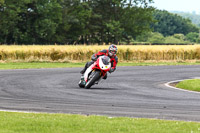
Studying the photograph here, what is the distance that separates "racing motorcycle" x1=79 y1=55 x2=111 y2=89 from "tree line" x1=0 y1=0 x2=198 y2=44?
159ft

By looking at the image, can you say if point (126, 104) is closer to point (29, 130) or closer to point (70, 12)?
point (29, 130)

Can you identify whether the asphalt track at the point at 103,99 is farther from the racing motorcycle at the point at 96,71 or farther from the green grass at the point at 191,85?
the green grass at the point at 191,85

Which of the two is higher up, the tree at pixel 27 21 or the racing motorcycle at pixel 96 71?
the tree at pixel 27 21

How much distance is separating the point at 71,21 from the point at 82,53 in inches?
1524

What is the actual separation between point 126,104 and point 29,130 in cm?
486

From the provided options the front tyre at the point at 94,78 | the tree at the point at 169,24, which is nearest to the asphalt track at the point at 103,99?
the front tyre at the point at 94,78

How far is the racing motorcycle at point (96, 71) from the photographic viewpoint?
1730cm

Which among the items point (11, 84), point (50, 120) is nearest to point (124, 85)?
point (11, 84)

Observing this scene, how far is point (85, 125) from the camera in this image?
368 inches

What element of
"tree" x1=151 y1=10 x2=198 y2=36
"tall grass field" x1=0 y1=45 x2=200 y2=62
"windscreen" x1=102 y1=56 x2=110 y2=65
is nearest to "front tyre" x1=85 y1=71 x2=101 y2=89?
"windscreen" x1=102 y1=56 x2=110 y2=65

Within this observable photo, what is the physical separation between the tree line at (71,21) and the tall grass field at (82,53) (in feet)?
96.4

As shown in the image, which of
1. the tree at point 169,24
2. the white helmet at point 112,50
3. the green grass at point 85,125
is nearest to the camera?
the green grass at point 85,125

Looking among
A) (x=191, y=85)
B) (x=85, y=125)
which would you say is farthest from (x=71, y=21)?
(x=85, y=125)

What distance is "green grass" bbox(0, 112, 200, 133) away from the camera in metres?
8.79
